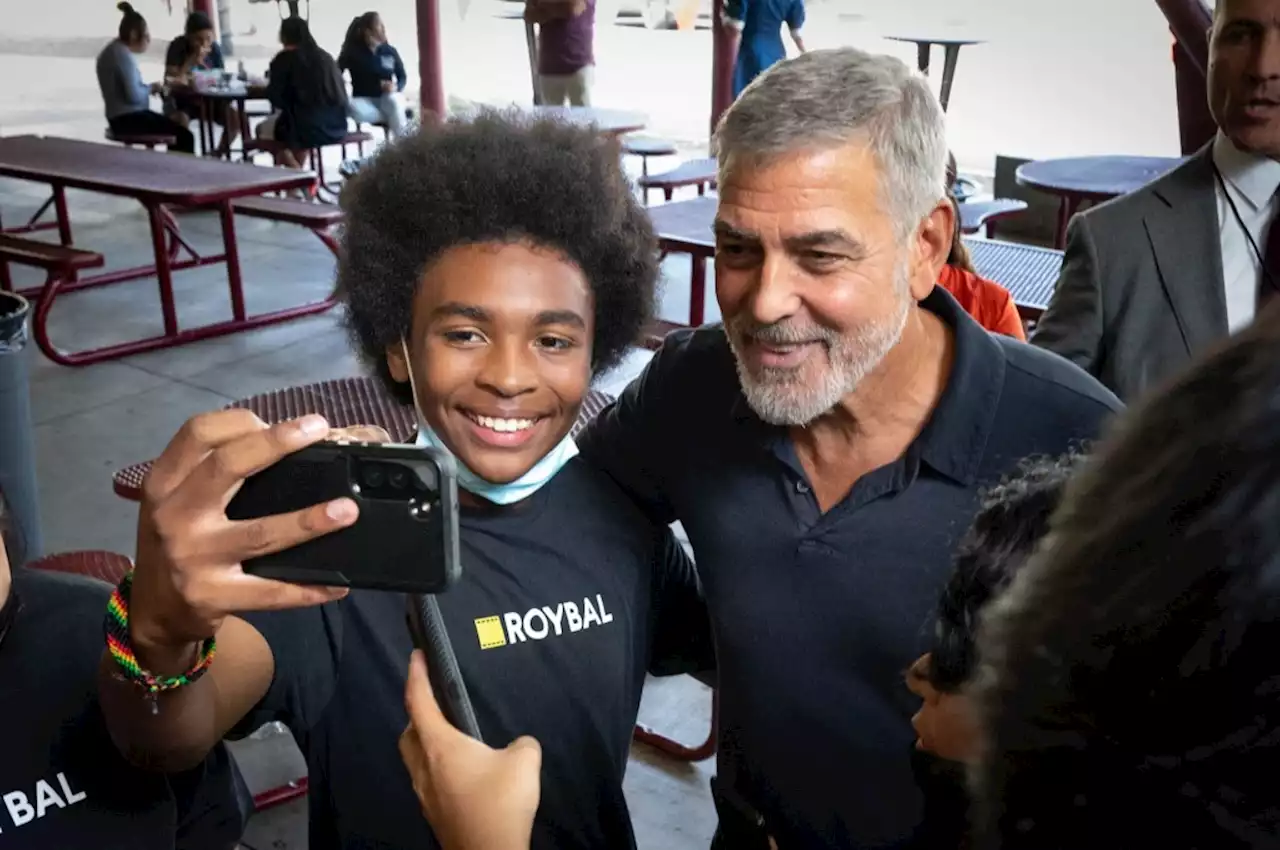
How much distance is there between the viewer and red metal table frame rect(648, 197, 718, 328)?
4.00 meters

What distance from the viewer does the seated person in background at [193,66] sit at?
9.77 metres

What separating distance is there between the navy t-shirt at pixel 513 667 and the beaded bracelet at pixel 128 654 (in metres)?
0.17

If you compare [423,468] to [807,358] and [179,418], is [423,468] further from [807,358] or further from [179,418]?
[179,418]

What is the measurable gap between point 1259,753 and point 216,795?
47.6 inches

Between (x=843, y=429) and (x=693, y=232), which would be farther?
(x=693, y=232)

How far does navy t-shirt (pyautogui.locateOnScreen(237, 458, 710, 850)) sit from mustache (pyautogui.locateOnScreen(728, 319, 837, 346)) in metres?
0.30

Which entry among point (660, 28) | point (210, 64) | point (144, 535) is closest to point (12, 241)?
point (144, 535)

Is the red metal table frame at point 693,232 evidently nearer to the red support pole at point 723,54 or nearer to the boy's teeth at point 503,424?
the boy's teeth at point 503,424

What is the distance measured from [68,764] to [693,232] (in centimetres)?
323

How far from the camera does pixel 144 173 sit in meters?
5.56

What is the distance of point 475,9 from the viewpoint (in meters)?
15.8

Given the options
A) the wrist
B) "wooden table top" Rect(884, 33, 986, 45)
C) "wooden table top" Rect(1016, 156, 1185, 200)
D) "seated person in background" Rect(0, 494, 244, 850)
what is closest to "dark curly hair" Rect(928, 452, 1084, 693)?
the wrist

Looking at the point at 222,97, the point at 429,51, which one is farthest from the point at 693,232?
the point at 222,97

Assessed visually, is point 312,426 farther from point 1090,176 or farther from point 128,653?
point 1090,176
